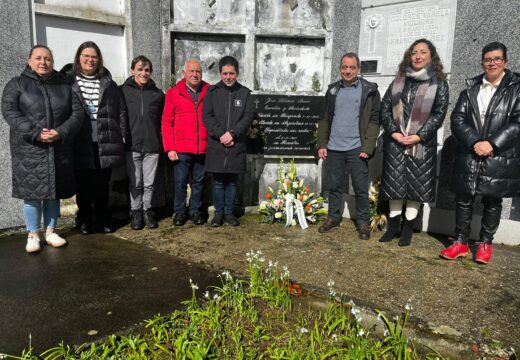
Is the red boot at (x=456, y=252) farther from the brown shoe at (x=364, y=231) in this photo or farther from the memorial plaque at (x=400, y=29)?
the memorial plaque at (x=400, y=29)

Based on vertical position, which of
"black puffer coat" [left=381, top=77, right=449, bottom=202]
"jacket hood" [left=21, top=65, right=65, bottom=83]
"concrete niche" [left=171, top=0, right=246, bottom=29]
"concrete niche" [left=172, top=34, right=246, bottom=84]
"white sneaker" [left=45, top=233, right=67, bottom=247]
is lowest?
"white sneaker" [left=45, top=233, right=67, bottom=247]

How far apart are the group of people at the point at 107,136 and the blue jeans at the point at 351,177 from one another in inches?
38.7

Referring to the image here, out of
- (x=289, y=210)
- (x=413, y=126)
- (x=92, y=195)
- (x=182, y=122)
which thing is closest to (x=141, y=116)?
(x=182, y=122)

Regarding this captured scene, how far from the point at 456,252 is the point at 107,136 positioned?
342 centimetres

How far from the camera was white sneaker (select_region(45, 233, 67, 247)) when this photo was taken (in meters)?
4.00

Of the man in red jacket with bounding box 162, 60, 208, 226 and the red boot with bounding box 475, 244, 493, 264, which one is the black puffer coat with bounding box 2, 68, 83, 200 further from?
the red boot with bounding box 475, 244, 493, 264

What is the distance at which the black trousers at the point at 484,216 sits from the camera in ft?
12.3

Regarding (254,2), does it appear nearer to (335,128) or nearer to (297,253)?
(335,128)

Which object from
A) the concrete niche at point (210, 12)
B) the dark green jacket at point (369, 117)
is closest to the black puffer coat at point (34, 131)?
the concrete niche at point (210, 12)

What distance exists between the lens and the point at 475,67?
4449 millimetres

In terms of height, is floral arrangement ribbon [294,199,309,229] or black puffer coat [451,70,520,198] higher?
black puffer coat [451,70,520,198]

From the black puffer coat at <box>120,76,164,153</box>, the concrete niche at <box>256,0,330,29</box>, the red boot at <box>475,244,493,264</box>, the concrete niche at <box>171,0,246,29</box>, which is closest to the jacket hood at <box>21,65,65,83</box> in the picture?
the black puffer coat at <box>120,76,164,153</box>

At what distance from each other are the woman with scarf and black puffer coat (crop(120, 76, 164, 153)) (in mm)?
2400

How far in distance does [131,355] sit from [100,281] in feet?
4.04
